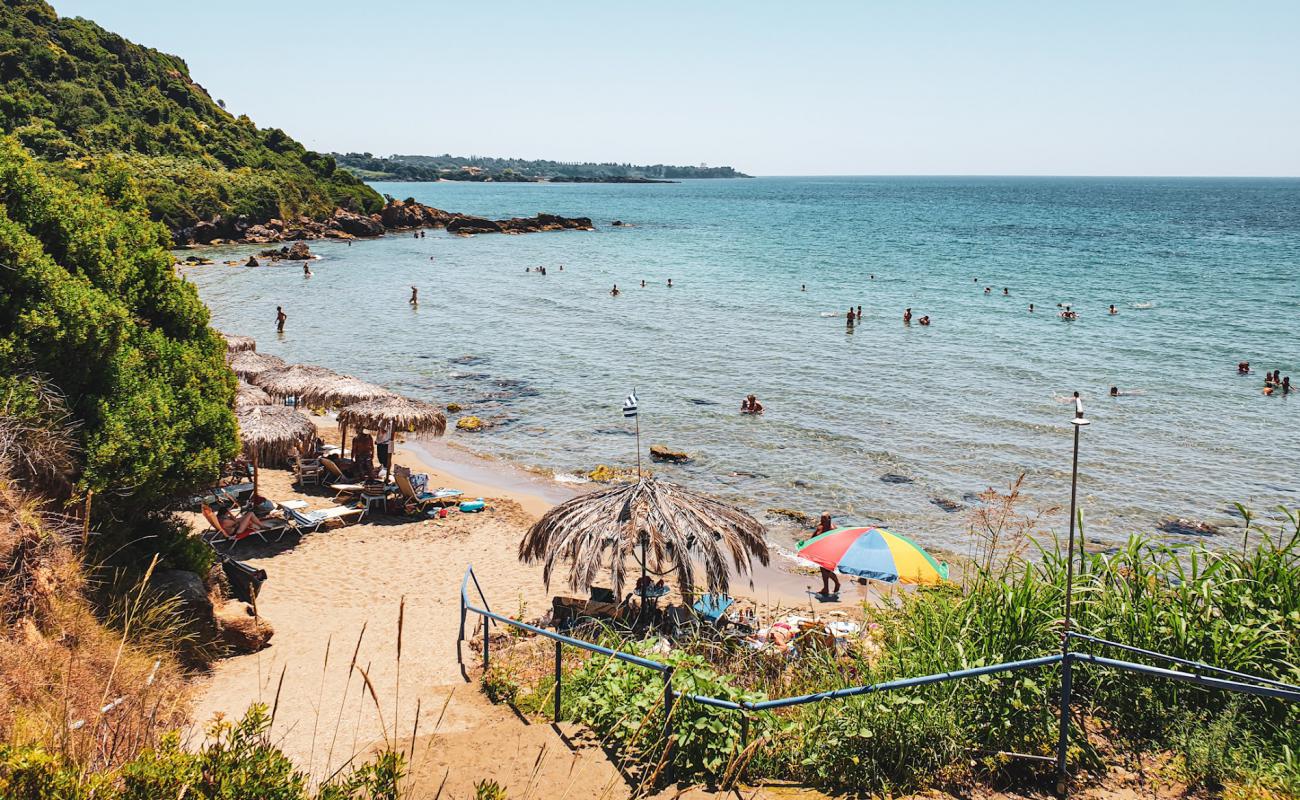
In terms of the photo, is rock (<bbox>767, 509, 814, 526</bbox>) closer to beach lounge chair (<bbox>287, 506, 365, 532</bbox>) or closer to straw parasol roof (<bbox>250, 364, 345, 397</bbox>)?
beach lounge chair (<bbox>287, 506, 365, 532</bbox>)

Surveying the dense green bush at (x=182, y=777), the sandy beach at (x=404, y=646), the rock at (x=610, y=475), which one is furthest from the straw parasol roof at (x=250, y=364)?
the dense green bush at (x=182, y=777)

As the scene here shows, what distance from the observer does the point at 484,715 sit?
7066mm

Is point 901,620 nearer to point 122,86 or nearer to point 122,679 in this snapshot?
point 122,679

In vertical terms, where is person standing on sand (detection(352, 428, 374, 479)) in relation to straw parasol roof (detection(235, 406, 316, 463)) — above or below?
below

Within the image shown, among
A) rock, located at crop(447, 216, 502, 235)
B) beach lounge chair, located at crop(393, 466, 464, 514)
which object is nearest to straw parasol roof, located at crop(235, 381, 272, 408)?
beach lounge chair, located at crop(393, 466, 464, 514)

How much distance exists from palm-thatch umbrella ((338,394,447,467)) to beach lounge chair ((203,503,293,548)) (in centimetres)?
269

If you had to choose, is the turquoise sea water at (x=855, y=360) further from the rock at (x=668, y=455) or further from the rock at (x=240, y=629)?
the rock at (x=240, y=629)

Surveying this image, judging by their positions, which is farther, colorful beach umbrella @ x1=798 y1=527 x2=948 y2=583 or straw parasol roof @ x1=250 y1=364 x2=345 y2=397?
straw parasol roof @ x1=250 y1=364 x2=345 y2=397

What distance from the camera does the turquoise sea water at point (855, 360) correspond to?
734 inches

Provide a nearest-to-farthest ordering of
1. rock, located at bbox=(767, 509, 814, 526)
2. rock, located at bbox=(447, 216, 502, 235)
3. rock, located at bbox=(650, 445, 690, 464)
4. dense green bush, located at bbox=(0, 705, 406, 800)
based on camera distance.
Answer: dense green bush, located at bbox=(0, 705, 406, 800), rock, located at bbox=(767, 509, 814, 526), rock, located at bbox=(650, 445, 690, 464), rock, located at bbox=(447, 216, 502, 235)

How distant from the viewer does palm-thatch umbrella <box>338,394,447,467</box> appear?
15.7 meters

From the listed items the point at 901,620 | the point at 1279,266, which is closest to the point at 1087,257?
the point at 1279,266

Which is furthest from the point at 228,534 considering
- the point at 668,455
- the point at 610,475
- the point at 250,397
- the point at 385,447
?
the point at 668,455

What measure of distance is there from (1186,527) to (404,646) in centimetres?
1488
